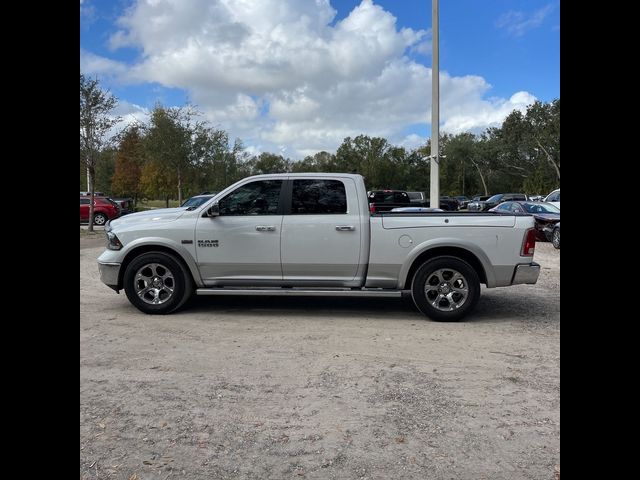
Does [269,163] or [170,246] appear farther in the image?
[269,163]

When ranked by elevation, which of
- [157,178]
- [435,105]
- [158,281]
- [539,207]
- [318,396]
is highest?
[435,105]

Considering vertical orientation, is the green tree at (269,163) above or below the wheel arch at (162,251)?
above

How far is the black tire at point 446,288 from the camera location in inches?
251

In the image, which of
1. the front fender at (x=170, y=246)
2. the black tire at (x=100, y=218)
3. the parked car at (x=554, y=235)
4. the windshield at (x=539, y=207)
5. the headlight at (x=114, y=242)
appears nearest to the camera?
the front fender at (x=170, y=246)

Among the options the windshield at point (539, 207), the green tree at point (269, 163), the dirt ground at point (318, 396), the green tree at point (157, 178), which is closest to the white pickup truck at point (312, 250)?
the dirt ground at point (318, 396)

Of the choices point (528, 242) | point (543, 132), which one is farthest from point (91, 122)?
point (543, 132)

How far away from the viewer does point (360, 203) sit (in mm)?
6621

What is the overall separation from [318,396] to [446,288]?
2.96 meters

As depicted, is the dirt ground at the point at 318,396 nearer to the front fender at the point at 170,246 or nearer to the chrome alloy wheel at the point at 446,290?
the chrome alloy wheel at the point at 446,290

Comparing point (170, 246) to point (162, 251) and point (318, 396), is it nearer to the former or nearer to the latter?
point (162, 251)

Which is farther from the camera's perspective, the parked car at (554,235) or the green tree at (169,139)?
the green tree at (169,139)

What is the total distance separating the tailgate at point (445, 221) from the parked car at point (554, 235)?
8.77 m

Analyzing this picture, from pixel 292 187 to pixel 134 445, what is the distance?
13.6ft

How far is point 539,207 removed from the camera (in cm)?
1736
